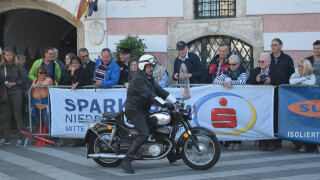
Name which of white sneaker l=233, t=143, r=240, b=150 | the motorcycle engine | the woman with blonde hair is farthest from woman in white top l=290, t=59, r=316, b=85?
the woman with blonde hair

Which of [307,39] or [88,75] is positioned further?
[307,39]

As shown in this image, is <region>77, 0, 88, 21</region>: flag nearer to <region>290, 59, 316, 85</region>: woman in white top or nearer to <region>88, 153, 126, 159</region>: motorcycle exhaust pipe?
<region>290, 59, 316, 85</region>: woman in white top

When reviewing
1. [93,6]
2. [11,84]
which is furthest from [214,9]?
[11,84]

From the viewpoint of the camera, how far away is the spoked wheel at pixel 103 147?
938 cm

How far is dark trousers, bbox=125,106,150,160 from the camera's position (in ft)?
29.6

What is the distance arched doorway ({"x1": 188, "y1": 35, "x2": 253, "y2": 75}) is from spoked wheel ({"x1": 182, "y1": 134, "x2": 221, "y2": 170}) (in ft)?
20.0

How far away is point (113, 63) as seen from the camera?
11.5 metres

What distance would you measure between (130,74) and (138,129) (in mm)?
2582

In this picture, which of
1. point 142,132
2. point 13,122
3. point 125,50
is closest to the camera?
point 142,132

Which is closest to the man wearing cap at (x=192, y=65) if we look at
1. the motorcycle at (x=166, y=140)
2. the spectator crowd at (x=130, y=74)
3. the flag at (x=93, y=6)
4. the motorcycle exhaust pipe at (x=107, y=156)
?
the spectator crowd at (x=130, y=74)

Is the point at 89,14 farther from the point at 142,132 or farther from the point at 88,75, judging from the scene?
the point at 142,132

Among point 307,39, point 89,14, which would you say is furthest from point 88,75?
point 307,39

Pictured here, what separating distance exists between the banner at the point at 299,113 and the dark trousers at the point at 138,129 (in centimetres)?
302

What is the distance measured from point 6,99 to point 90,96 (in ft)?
5.75
